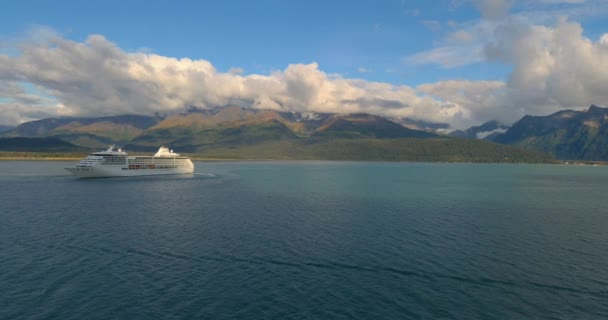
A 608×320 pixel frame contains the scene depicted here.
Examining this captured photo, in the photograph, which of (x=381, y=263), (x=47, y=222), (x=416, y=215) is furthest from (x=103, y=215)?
(x=416, y=215)

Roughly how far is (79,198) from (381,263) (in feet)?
314

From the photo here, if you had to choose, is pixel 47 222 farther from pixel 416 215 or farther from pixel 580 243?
pixel 580 243

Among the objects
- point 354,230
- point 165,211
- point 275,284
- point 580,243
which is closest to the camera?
point 275,284

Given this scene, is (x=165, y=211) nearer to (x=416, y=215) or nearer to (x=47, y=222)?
(x=47, y=222)

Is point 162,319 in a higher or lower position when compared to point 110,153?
lower

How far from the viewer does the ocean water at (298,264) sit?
34344mm

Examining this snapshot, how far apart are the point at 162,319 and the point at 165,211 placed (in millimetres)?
58685

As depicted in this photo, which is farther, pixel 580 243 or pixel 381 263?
pixel 580 243

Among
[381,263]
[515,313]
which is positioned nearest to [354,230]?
[381,263]

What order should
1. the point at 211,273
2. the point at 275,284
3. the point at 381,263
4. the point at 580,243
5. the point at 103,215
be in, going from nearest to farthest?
the point at 275,284
the point at 211,273
the point at 381,263
the point at 580,243
the point at 103,215

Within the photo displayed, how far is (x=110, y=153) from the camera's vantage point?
18700cm

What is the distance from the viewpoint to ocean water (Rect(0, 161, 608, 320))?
3434 cm

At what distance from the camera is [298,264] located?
46.9m

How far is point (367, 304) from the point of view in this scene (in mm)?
35438
